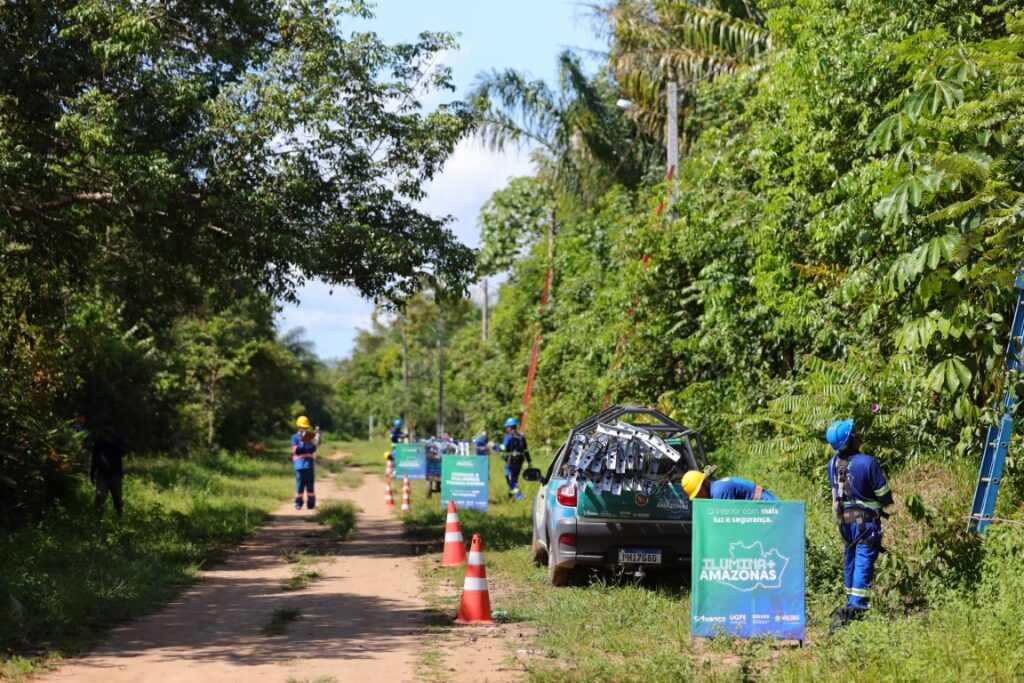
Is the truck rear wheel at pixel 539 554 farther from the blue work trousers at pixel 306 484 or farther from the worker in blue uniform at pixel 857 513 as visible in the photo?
the blue work trousers at pixel 306 484

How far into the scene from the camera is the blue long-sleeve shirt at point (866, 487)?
8828 millimetres

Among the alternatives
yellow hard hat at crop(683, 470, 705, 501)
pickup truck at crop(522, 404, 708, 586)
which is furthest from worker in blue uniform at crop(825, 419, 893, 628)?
pickup truck at crop(522, 404, 708, 586)

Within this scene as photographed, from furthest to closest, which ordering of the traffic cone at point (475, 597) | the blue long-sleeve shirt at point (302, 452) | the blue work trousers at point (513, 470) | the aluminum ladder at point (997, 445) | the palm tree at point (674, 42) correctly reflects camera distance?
the palm tree at point (674, 42) < the blue work trousers at point (513, 470) < the blue long-sleeve shirt at point (302, 452) < the traffic cone at point (475, 597) < the aluminum ladder at point (997, 445)

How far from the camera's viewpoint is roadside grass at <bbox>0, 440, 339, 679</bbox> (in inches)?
378

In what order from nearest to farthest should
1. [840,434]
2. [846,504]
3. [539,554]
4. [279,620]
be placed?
[846,504]
[840,434]
[279,620]
[539,554]

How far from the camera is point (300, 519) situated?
22531 millimetres

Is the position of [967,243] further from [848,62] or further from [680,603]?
[848,62]

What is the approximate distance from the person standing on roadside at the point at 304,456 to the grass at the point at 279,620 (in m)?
9.42

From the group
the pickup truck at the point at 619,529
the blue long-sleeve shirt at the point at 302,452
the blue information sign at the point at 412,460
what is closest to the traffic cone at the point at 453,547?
the pickup truck at the point at 619,529

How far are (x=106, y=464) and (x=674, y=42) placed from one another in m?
17.8

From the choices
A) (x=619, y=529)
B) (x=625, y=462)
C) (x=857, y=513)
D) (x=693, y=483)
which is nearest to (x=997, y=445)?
(x=857, y=513)

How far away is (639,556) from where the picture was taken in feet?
37.6

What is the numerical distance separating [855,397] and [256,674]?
26.0 ft

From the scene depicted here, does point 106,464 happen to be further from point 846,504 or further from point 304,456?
point 846,504
